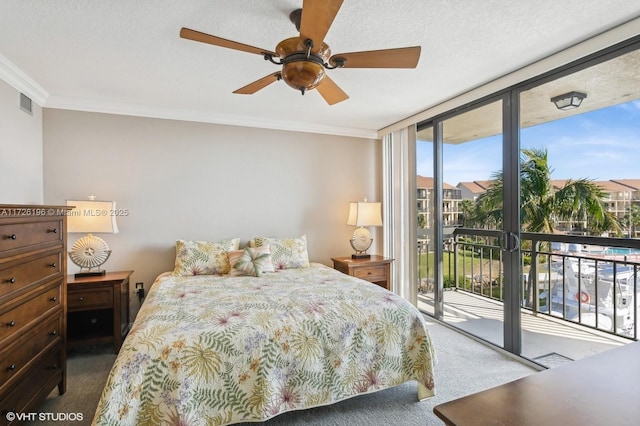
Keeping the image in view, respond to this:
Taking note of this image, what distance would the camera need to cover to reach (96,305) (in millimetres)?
Answer: 2766

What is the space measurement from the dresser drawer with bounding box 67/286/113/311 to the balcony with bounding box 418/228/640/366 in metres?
3.50

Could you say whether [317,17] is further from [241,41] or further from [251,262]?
[251,262]

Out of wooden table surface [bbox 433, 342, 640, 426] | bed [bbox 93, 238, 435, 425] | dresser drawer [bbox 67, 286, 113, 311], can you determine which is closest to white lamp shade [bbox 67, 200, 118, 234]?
dresser drawer [bbox 67, 286, 113, 311]

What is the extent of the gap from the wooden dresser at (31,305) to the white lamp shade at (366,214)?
2.89 m

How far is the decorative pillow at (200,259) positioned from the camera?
3.09m

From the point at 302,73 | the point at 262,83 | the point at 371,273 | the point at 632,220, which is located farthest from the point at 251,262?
the point at 632,220

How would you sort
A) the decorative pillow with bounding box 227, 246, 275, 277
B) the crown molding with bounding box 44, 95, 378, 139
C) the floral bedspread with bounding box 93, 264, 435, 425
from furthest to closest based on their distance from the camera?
the crown molding with bounding box 44, 95, 378, 139, the decorative pillow with bounding box 227, 246, 275, 277, the floral bedspread with bounding box 93, 264, 435, 425

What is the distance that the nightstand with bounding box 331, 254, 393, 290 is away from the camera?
3.68 meters

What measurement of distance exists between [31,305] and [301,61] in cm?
205

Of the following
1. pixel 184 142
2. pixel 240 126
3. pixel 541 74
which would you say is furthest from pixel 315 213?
pixel 541 74

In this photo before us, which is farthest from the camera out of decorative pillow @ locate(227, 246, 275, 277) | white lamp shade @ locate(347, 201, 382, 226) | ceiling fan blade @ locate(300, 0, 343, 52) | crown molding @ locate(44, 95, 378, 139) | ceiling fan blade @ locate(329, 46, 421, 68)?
white lamp shade @ locate(347, 201, 382, 226)

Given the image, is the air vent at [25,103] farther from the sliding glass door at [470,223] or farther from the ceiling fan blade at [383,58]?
the sliding glass door at [470,223]

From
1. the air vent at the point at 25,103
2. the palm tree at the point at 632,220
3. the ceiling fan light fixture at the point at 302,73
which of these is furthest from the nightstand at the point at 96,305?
the palm tree at the point at 632,220

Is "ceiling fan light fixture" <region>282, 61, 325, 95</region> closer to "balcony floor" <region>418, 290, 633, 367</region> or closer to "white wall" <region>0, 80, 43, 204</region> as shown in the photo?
"white wall" <region>0, 80, 43, 204</region>
